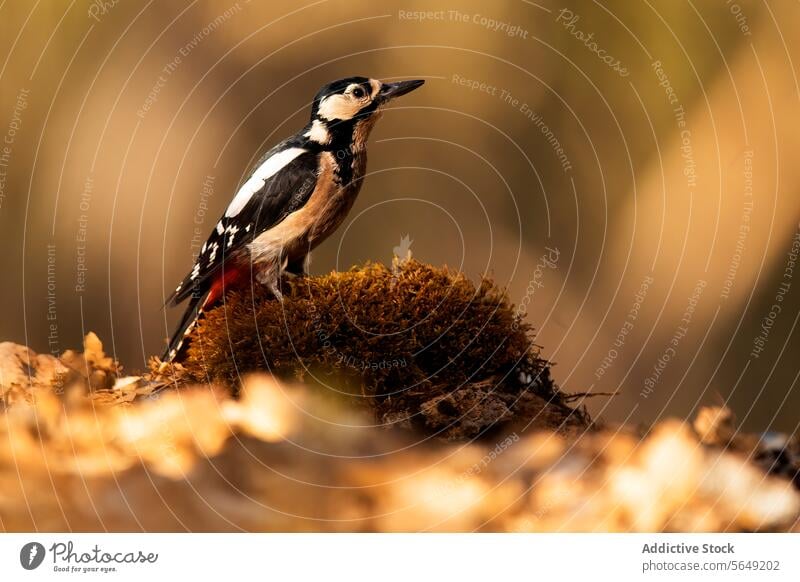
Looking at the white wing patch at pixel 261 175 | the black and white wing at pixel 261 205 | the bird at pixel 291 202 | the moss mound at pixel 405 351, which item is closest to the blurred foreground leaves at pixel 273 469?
the moss mound at pixel 405 351

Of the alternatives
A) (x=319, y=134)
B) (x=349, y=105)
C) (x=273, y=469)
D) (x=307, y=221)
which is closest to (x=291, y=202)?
(x=307, y=221)

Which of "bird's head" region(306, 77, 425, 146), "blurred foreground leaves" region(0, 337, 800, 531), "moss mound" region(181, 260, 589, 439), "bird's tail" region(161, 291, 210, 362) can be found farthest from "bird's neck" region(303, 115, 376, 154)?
"blurred foreground leaves" region(0, 337, 800, 531)

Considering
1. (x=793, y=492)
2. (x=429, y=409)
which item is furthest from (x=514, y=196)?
(x=793, y=492)

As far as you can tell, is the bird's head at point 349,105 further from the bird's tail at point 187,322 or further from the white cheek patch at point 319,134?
the bird's tail at point 187,322

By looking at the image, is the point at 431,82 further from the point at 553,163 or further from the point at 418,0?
the point at 553,163

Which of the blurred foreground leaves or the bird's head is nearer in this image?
the blurred foreground leaves

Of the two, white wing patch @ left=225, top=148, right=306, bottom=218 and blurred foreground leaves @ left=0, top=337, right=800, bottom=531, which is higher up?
white wing patch @ left=225, top=148, right=306, bottom=218

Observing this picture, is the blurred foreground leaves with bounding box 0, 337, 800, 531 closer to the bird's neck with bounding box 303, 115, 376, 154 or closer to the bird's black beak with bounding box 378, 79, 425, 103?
the bird's neck with bounding box 303, 115, 376, 154
